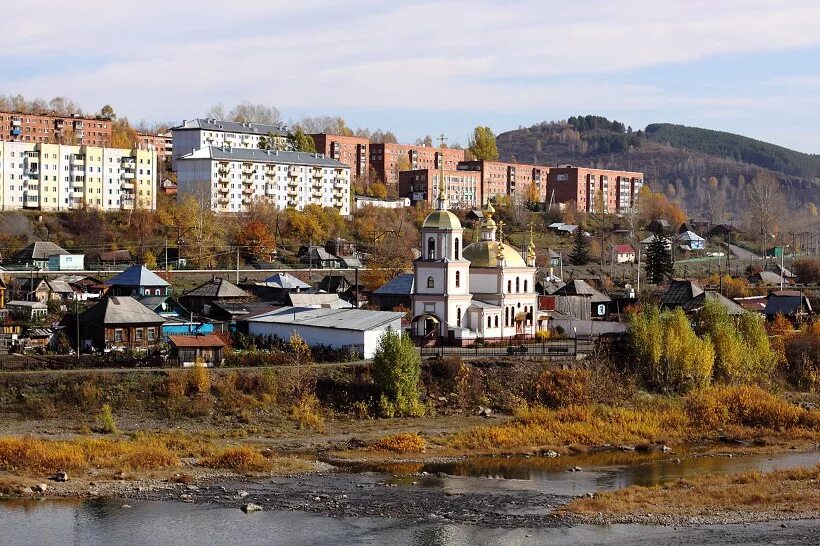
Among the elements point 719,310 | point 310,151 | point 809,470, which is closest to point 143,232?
point 310,151

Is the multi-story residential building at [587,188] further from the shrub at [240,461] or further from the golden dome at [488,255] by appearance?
the shrub at [240,461]

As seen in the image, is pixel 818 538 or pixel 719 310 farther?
pixel 719 310

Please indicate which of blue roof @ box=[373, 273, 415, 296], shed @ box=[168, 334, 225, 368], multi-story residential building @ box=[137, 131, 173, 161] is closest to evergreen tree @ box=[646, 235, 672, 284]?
blue roof @ box=[373, 273, 415, 296]

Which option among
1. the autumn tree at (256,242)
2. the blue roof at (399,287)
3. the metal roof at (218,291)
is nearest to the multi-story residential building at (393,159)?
the autumn tree at (256,242)

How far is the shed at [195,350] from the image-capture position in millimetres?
44000

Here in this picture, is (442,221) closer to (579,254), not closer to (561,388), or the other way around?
(561,388)

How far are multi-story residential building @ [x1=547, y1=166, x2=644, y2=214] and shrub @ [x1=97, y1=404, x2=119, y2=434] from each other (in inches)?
3563

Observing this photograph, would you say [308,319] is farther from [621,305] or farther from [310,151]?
[310,151]

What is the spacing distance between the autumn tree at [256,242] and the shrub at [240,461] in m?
46.6

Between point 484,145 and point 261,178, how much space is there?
4543 cm

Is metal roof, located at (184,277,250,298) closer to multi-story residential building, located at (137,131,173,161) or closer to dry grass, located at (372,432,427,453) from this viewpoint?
dry grass, located at (372,432,427,453)

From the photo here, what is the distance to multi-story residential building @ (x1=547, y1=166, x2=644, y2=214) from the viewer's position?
424 ft

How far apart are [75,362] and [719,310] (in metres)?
24.1

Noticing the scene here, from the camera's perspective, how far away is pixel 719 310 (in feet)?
168
